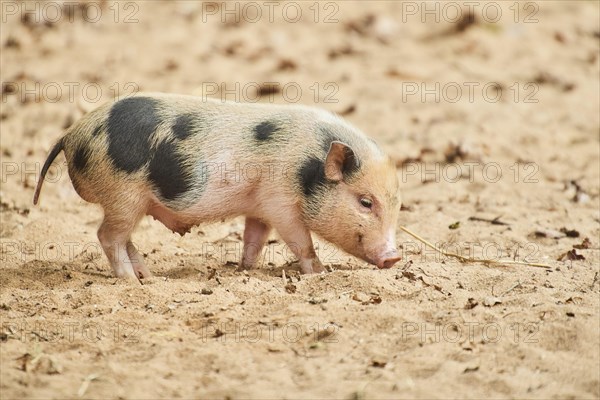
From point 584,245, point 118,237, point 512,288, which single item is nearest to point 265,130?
point 118,237

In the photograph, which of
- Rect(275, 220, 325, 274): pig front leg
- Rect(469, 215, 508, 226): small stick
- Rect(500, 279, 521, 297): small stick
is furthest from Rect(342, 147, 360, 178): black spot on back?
Rect(469, 215, 508, 226): small stick

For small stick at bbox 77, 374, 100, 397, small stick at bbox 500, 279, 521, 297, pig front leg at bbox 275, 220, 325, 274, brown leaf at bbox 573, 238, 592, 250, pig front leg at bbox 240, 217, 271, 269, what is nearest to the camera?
small stick at bbox 77, 374, 100, 397

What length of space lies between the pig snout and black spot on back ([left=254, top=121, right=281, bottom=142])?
3.42ft

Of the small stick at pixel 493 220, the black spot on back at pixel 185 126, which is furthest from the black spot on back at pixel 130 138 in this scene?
the small stick at pixel 493 220

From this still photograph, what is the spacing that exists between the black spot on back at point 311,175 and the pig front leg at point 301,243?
0.87 ft

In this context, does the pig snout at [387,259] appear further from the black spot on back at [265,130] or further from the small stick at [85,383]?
the small stick at [85,383]

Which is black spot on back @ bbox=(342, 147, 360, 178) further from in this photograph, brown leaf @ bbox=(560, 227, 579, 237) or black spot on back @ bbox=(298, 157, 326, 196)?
brown leaf @ bbox=(560, 227, 579, 237)

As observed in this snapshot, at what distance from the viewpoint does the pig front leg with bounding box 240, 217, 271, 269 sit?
6238 millimetres

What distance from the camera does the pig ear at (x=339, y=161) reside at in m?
5.59

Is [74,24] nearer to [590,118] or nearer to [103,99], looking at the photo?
[103,99]

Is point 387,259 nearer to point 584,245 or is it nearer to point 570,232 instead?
point 584,245

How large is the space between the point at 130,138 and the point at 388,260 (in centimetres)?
179

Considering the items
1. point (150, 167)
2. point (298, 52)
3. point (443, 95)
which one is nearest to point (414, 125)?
point (443, 95)

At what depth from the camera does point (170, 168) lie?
5.70m
